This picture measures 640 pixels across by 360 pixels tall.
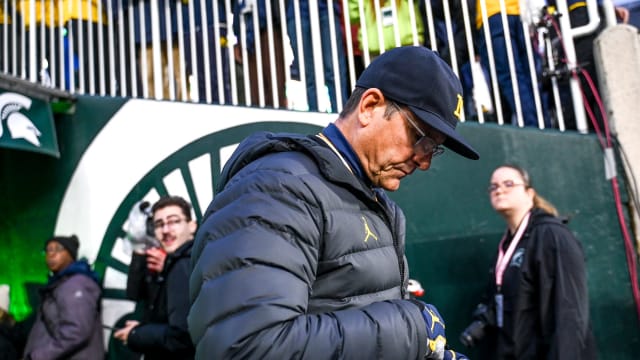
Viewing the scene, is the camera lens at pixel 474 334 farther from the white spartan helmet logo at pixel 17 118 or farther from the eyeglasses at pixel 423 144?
the white spartan helmet logo at pixel 17 118

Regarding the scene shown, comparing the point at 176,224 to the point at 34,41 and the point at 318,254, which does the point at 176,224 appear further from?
the point at 34,41

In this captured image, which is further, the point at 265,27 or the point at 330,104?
the point at 265,27

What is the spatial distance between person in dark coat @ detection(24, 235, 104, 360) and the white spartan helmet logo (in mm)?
1152

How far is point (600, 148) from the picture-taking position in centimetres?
452

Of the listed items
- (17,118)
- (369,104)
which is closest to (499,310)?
(369,104)

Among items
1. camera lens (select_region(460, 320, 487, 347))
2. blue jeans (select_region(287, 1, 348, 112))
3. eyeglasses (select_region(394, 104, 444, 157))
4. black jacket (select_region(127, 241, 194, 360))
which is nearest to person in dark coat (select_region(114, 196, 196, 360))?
black jacket (select_region(127, 241, 194, 360))

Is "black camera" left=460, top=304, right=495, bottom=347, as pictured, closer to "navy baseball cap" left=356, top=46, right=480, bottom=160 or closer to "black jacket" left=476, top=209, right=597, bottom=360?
"black jacket" left=476, top=209, right=597, bottom=360

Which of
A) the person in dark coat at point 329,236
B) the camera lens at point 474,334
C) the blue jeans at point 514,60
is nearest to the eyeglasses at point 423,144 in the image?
the person in dark coat at point 329,236

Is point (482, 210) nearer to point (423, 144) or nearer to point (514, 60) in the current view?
point (514, 60)

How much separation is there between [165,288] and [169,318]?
0.91 feet

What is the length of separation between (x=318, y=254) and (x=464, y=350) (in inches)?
126

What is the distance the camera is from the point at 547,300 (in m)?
3.33

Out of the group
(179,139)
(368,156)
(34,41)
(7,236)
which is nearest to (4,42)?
(34,41)

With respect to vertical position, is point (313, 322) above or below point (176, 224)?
below
